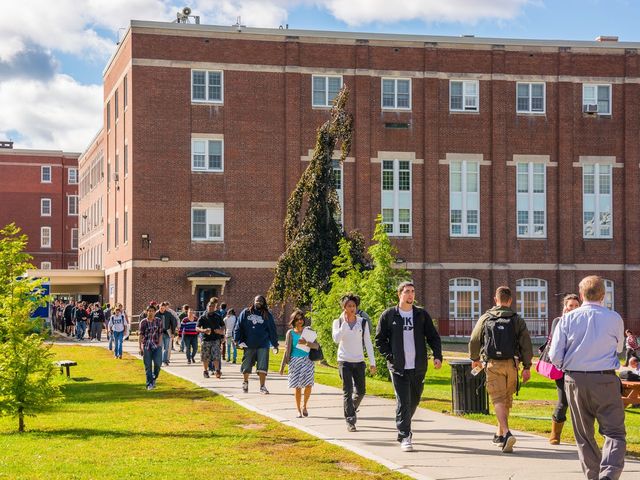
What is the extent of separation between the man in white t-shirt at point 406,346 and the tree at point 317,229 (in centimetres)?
2507

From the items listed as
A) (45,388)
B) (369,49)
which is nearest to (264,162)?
(369,49)

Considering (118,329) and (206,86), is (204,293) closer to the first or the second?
(206,86)

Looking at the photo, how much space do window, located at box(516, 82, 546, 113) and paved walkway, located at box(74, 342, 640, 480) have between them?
3640 centimetres

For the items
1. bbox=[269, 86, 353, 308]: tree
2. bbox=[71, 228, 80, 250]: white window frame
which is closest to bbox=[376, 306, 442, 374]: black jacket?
bbox=[269, 86, 353, 308]: tree

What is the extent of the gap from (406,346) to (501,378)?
116cm

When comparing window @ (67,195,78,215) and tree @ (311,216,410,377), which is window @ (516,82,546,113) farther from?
window @ (67,195,78,215)

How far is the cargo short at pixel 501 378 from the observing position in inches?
482

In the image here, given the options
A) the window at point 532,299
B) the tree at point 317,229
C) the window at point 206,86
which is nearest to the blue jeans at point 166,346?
the tree at point 317,229

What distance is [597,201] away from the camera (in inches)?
2124

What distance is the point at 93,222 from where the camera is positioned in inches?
2852

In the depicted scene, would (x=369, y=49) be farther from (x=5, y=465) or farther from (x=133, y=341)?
(x=5, y=465)

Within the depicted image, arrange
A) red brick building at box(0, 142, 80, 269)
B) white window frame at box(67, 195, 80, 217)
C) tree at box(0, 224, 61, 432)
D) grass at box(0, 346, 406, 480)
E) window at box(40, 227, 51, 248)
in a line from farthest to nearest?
white window frame at box(67, 195, 80, 217) → window at box(40, 227, 51, 248) → red brick building at box(0, 142, 80, 269) → tree at box(0, 224, 61, 432) → grass at box(0, 346, 406, 480)

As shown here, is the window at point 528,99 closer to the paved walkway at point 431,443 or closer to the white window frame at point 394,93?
the white window frame at point 394,93

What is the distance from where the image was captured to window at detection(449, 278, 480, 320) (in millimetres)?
52562
